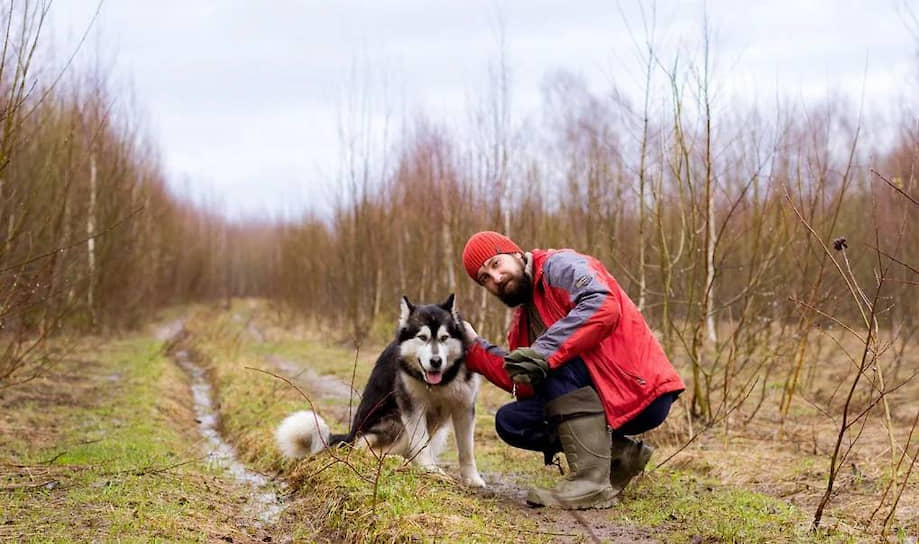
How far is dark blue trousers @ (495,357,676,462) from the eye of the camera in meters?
4.52

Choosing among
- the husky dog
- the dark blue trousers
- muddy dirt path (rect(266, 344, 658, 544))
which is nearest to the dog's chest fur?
the husky dog

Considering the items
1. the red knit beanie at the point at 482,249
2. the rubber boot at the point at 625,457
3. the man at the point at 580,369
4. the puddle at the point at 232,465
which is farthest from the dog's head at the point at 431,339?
the puddle at the point at 232,465

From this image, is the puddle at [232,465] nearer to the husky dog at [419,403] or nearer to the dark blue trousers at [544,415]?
the husky dog at [419,403]

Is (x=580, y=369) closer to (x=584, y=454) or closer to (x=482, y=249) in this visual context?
(x=584, y=454)

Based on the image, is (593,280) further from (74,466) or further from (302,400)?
(302,400)

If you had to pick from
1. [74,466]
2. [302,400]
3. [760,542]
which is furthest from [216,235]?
[760,542]

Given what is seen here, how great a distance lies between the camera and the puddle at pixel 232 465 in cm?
A: 502

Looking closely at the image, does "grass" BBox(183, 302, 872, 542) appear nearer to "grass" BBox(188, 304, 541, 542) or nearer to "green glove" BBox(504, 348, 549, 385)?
"grass" BBox(188, 304, 541, 542)

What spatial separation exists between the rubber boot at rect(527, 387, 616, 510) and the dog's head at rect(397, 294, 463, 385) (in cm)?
95

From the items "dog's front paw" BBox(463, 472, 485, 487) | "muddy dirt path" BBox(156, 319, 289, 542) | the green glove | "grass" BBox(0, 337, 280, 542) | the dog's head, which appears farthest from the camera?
"dog's front paw" BBox(463, 472, 485, 487)

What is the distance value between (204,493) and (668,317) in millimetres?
4066

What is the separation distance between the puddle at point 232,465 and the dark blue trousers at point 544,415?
5.09 ft

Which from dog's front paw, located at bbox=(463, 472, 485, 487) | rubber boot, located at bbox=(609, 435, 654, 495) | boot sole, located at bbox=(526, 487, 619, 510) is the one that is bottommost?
dog's front paw, located at bbox=(463, 472, 485, 487)

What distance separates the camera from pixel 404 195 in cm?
1686
